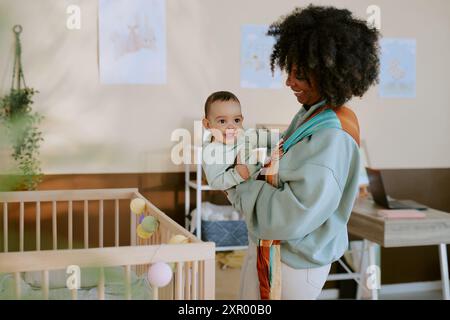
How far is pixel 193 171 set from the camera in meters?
2.24

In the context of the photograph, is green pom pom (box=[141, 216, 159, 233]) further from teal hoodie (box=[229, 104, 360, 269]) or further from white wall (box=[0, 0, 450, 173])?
white wall (box=[0, 0, 450, 173])

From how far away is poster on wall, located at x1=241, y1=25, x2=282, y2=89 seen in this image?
7.33ft

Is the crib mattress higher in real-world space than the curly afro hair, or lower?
lower

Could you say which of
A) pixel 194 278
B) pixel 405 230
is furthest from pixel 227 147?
pixel 405 230

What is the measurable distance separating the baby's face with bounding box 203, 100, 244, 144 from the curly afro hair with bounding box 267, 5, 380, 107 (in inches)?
4.3

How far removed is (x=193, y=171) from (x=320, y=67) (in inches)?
60.0

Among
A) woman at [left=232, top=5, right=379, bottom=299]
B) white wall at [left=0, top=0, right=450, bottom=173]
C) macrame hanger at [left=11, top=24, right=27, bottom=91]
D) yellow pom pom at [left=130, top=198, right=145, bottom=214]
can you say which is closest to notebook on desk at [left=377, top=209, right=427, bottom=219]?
white wall at [left=0, top=0, right=450, bottom=173]

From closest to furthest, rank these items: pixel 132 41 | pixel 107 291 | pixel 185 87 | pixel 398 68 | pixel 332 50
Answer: pixel 332 50, pixel 107 291, pixel 132 41, pixel 185 87, pixel 398 68

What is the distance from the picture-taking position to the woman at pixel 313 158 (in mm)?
761

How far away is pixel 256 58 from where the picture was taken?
227 centimetres

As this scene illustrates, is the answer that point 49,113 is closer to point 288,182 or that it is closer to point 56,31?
point 56,31

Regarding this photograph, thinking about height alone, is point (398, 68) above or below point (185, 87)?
above

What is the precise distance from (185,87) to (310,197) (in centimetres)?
150

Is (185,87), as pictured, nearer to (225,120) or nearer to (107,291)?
(107,291)
